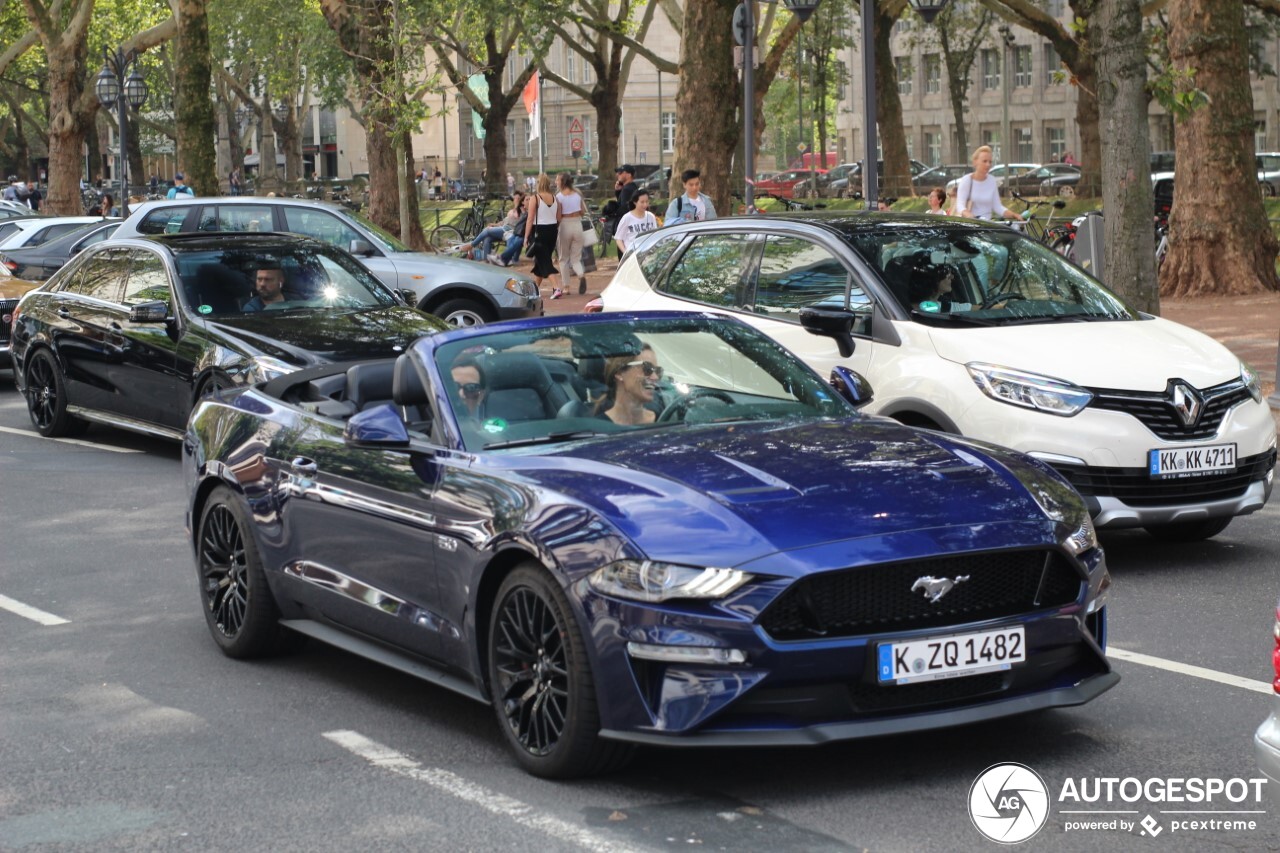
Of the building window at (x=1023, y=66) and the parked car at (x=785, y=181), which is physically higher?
the building window at (x=1023, y=66)

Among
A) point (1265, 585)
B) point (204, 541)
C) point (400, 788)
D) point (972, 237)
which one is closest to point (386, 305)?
point (972, 237)

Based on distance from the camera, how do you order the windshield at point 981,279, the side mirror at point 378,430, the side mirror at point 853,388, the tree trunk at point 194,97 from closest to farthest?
the side mirror at point 378,430, the side mirror at point 853,388, the windshield at point 981,279, the tree trunk at point 194,97

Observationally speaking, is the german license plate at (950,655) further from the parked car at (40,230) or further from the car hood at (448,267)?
the parked car at (40,230)

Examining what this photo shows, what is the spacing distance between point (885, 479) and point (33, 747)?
114 inches

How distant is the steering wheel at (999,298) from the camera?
398 inches

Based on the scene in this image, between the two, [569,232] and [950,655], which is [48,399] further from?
[569,232]

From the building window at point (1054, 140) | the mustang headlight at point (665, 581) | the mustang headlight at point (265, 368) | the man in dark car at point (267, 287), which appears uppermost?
the building window at point (1054, 140)

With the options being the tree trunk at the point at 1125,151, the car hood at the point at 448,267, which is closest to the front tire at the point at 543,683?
the tree trunk at the point at 1125,151

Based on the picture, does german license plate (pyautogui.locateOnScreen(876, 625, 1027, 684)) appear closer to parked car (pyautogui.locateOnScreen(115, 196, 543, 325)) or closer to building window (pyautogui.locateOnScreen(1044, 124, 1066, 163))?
parked car (pyautogui.locateOnScreen(115, 196, 543, 325))

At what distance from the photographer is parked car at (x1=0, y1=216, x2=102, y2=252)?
2753 cm

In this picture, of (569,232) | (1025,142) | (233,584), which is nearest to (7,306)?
(569,232)

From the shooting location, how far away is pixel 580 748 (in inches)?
216

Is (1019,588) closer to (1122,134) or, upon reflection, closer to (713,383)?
(713,383)

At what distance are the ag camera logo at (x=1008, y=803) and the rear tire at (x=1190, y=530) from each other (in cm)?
422
